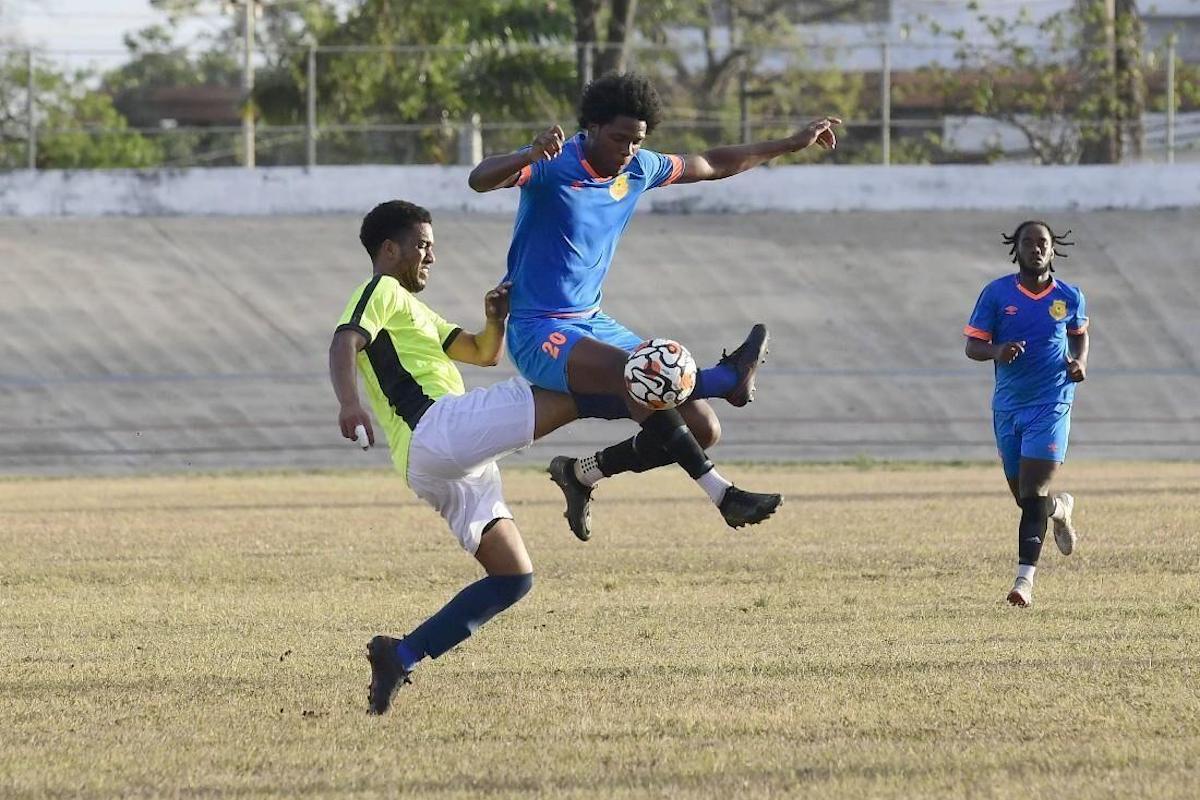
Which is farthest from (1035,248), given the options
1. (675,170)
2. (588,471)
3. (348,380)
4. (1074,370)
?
(348,380)

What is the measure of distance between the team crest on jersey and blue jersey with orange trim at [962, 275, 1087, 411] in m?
3.44

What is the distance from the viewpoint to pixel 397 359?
23.0 ft

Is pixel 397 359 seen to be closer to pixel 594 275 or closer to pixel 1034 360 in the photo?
pixel 594 275

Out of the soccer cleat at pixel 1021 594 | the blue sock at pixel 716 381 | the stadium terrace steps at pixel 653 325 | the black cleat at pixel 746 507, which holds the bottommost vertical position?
the stadium terrace steps at pixel 653 325

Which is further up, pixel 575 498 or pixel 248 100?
pixel 248 100

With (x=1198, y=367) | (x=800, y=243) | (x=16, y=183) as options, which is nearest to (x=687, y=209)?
(x=800, y=243)

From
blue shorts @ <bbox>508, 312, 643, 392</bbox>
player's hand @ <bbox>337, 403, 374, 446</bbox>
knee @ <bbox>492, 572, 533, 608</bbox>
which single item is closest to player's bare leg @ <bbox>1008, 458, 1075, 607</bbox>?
Answer: blue shorts @ <bbox>508, 312, 643, 392</bbox>

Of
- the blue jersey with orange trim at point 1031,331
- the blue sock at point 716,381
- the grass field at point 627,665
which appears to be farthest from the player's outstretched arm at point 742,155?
the blue jersey with orange trim at point 1031,331

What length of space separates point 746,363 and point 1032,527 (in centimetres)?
339

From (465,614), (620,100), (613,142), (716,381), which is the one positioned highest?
(620,100)

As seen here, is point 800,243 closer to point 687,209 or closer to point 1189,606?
point 687,209

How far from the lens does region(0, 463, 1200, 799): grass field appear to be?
546 centimetres

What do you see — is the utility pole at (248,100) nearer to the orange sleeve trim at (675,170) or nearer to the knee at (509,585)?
the orange sleeve trim at (675,170)

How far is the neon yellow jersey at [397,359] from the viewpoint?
6.90m
